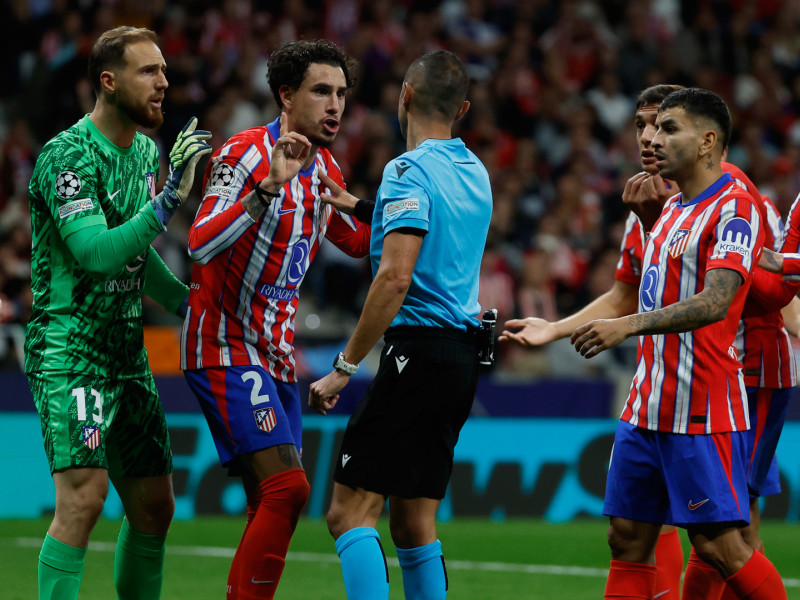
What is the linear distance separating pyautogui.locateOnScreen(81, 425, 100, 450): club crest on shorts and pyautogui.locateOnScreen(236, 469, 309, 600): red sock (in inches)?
27.7

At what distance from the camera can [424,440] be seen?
15.8ft

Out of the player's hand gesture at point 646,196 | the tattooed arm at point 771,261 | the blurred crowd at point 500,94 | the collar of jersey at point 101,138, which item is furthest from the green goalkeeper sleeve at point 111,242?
the blurred crowd at point 500,94

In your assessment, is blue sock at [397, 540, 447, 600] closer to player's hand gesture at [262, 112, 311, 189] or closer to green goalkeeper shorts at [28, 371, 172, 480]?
green goalkeeper shorts at [28, 371, 172, 480]

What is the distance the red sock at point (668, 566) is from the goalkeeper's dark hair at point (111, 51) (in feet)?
10.5

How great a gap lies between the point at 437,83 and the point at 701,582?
2472 mm

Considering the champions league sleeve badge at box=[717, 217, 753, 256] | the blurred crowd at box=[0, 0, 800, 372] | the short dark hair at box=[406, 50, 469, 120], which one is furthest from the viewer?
the blurred crowd at box=[0, 0, 800, 372]

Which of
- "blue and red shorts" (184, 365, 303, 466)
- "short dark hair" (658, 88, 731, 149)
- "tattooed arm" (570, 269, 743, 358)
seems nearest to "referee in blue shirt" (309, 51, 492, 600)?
"blue and red shorts" (184, 365, 303, 466)

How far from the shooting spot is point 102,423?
489 cm

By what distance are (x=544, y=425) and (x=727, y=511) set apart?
18.4ft

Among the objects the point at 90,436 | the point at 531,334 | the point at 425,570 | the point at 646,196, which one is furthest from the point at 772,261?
the point at 90,436

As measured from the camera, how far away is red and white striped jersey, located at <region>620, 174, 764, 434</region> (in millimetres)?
4590

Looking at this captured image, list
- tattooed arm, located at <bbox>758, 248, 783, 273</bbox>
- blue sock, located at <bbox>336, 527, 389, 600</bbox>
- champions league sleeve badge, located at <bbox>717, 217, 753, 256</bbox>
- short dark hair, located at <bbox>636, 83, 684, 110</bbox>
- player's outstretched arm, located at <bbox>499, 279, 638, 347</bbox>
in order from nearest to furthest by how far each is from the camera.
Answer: champions league sleeve badge, located at <bbox>717, 217, 753, 256</bbox> → blue sock, located at <bbox>336, 527, 389, 600</bbox> → player's outstretched arm, located at <bbox>499, 279, 638, 347</bbox> → tattooed arm, located at <bbox>758, 248, 783, 273</bbox> → short dark hair, located at <bbox>636, 83, 684, 110</bbox>

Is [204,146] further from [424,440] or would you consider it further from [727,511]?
[727,511]

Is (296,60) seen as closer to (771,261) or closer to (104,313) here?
(104,313)
